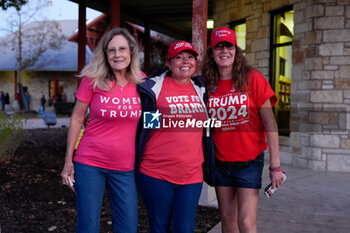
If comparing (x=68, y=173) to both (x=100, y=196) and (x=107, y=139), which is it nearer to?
(x=100, y=196)

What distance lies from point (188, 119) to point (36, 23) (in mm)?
28925

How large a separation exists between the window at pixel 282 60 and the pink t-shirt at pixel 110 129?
18.6 ft

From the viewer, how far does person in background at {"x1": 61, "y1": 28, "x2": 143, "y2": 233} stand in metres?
2.45

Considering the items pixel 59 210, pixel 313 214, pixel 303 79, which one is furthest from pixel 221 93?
pixel 303 79

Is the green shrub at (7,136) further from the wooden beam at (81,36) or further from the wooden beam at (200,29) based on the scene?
the wooden beam at (200,29)

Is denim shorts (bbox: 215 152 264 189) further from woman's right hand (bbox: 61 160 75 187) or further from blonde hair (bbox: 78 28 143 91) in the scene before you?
woman's right hand (bbox: 61 160 75 187)

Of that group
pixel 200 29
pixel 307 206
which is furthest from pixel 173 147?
pixel 307 206

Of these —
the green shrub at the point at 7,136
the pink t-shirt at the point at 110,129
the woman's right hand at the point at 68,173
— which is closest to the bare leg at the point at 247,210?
the pink t-shirt at the point at 110,129

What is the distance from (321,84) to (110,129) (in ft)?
17.7

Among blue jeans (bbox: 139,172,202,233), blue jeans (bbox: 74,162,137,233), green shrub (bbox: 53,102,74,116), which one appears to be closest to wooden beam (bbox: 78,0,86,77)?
blue jeans (bbox: 74,162,137,233)

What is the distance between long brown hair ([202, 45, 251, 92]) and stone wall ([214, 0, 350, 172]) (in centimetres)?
469

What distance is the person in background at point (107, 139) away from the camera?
2447 mm

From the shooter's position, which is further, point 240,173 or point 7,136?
point 7,136

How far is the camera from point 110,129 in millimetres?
2453
